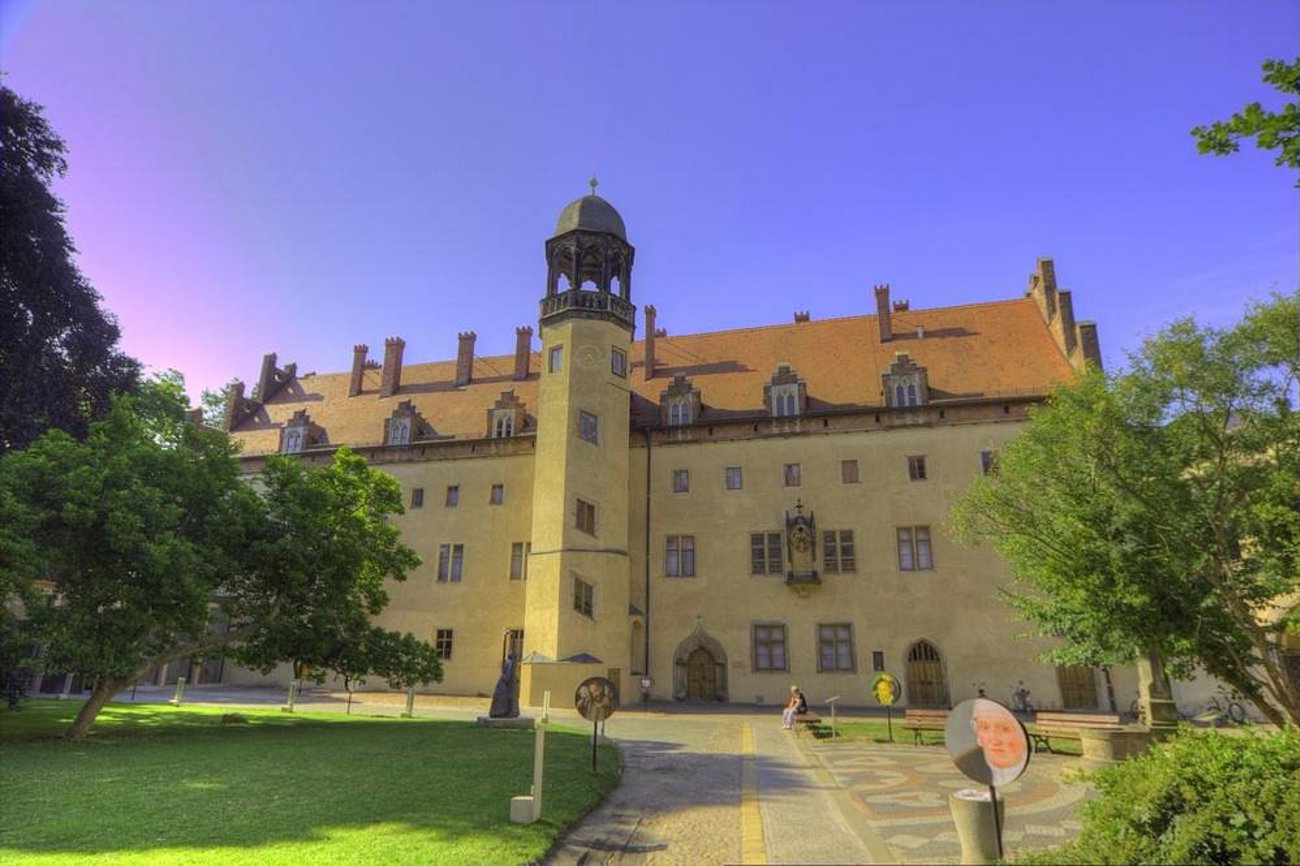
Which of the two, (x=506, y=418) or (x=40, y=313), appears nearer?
(x=40, y=313)

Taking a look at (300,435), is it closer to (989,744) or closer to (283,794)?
(283,794)

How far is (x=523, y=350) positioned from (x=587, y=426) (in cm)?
1178

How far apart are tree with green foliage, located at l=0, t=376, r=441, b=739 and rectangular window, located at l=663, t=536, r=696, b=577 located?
42.3 feet

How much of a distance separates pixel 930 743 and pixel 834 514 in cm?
1390

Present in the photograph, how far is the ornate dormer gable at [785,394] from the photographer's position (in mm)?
33031

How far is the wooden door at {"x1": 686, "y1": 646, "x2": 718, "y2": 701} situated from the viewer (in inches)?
1225

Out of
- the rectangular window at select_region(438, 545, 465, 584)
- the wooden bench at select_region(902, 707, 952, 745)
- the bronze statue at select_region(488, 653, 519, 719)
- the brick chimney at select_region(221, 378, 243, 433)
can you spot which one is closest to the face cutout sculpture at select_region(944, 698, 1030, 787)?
the wooden bench at select_region(902, 707, 952, 745)

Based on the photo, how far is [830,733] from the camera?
65.2 ft

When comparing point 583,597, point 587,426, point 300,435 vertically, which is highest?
point 300,435

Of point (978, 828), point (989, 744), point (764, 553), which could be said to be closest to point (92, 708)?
point (978, 828)

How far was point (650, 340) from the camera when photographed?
40094 mm

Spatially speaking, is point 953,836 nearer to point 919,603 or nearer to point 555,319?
point 919,603

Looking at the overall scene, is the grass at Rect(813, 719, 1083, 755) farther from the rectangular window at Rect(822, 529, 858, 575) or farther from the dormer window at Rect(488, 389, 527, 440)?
the dormer window at Rect(488, 389, 527, 440)

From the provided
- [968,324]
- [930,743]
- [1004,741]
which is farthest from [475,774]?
[968,324]
